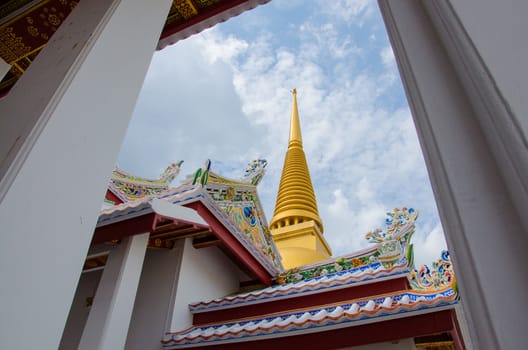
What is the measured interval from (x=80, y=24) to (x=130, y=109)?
1.07 feet

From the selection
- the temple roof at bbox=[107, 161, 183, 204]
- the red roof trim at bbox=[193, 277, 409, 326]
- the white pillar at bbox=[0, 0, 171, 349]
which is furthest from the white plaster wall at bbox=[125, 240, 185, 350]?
the white pillar at bbox=[0, 0, 171, 349]

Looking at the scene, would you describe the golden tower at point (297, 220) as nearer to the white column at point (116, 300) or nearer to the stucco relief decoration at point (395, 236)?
the stucco relief decoration at point (395, 236)

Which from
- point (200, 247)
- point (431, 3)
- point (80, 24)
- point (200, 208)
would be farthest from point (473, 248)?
point (200, 247)

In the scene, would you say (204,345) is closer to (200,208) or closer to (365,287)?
(200,208)

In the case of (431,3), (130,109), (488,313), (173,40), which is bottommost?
(488,313)

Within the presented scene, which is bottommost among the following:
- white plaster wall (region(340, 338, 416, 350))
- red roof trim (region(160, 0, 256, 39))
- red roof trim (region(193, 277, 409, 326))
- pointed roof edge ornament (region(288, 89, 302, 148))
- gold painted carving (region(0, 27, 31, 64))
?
white plaster wall (region(340, 338, 416, 350))

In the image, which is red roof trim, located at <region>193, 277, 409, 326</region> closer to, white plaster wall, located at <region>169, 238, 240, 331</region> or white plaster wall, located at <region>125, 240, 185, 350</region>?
white plaster wall, located at <region>169, 238, 240, 331</region>

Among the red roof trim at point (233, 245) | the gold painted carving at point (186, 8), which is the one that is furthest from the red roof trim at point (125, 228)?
the gold painted carving at point (186, 8)

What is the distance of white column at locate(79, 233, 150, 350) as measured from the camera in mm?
3057

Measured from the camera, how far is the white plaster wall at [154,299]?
396 centimetres

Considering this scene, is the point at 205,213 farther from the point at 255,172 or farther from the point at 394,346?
the point at 394,346

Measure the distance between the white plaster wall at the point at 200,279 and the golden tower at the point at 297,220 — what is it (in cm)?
165

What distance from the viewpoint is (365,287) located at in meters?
3.88

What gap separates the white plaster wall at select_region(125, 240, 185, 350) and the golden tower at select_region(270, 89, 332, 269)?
272cm
